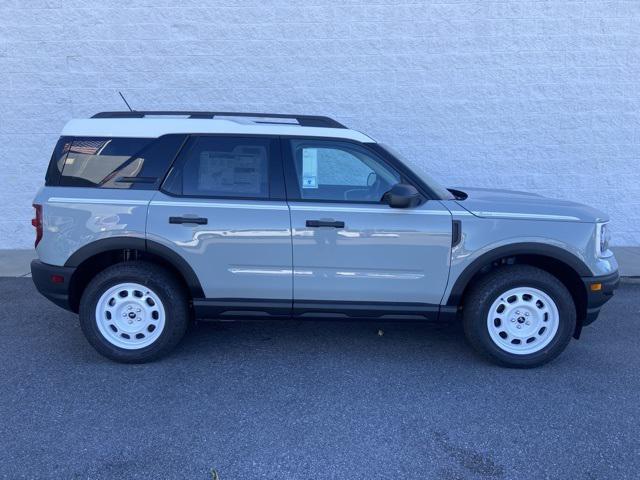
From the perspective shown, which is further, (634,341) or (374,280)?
(634,341)

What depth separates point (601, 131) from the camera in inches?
316

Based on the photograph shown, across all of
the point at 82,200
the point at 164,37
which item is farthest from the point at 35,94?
the point at 82,200

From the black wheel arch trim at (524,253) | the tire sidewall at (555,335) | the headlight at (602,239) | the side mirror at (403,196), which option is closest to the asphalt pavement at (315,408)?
the tire sidewall at (555,335)

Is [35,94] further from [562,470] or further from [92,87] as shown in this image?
[562,470]

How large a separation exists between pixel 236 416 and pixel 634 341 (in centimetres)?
366

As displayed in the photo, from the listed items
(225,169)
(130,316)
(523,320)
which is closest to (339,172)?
(225,169)

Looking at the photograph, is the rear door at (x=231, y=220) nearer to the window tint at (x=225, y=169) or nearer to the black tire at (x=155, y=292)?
the window tint at (x=225, y=169)

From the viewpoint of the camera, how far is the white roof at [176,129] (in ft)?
13.9

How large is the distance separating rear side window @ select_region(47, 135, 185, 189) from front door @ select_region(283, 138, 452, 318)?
1.02m

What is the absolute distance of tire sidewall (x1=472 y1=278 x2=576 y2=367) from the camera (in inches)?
162

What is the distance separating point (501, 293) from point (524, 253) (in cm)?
35

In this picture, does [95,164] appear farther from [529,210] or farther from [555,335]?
[555,335]

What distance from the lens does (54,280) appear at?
4.20m

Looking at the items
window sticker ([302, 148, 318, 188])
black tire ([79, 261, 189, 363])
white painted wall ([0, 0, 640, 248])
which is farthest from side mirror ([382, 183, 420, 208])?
white painted wall ([0, 0, 640, 248])
